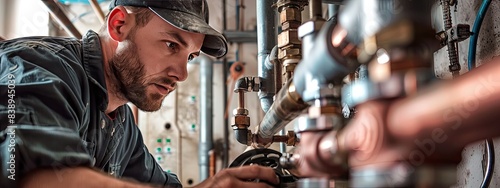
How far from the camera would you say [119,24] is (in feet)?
3.14

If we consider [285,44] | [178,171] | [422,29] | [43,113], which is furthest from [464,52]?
[178,171]

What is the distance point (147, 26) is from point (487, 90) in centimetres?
78

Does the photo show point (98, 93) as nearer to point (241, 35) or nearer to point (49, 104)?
point (49, 104)

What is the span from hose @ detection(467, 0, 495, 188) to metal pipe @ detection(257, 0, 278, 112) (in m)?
0.40

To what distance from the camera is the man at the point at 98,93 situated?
0.56 metres

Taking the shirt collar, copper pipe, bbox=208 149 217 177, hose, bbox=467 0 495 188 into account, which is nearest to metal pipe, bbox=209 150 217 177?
copper pipe, bbox=208 149 217 177

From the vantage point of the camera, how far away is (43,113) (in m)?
0.59

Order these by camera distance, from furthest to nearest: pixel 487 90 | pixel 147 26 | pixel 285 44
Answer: pixel 147 26 → pixel 285 44 → pixel 487 90

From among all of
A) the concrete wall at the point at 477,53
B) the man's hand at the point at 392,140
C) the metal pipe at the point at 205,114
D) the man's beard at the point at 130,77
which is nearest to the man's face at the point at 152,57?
the man's beard at the point at 130,77

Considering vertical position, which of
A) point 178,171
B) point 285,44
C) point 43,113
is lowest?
point 178,171

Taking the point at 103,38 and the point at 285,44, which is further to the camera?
the point at 103,38

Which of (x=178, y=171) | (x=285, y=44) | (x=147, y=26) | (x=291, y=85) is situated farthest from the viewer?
(x=178, y=171)

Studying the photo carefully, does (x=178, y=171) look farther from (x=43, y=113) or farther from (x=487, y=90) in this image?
(x=487, y=90)

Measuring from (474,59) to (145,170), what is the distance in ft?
2.55
